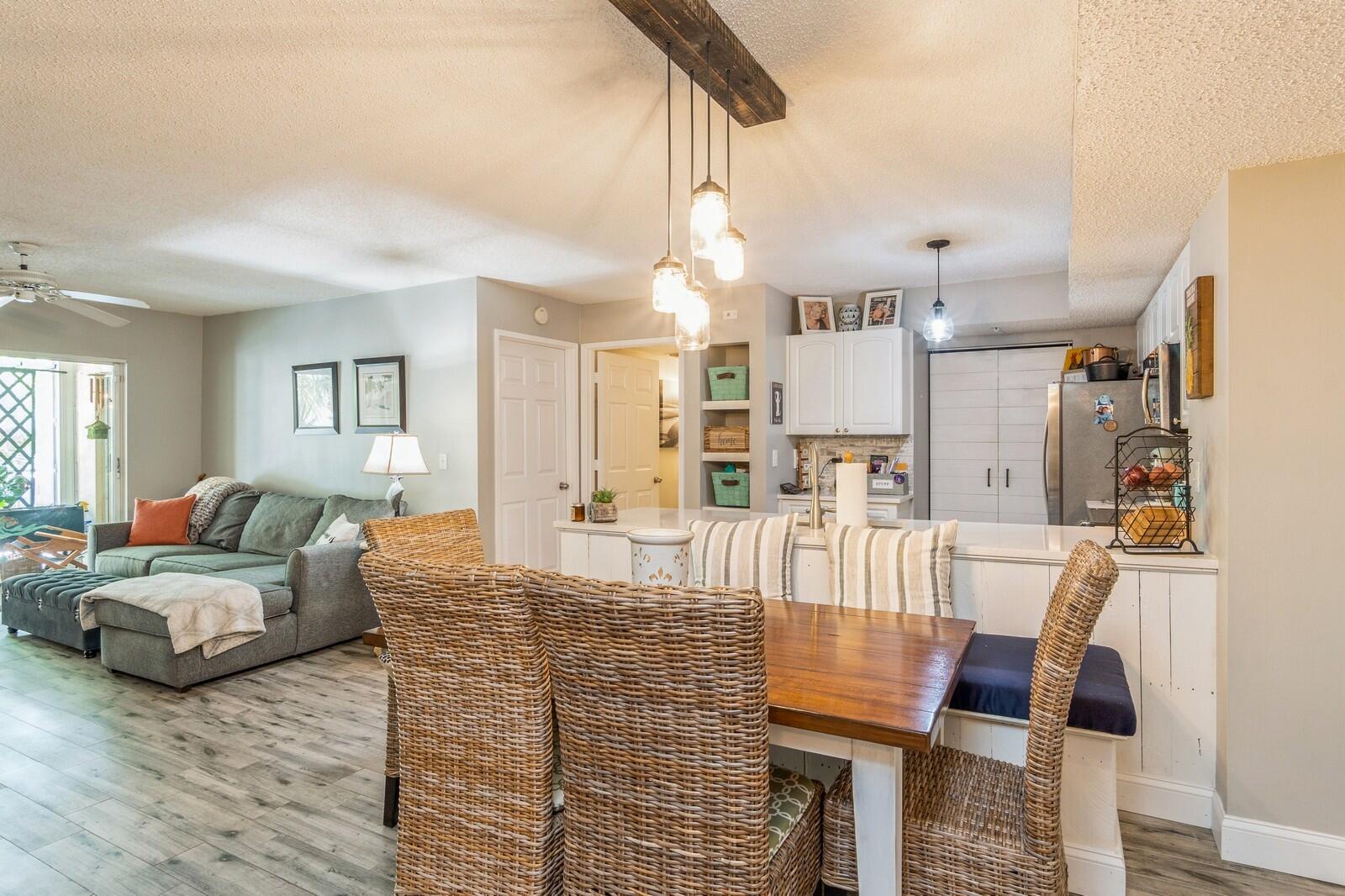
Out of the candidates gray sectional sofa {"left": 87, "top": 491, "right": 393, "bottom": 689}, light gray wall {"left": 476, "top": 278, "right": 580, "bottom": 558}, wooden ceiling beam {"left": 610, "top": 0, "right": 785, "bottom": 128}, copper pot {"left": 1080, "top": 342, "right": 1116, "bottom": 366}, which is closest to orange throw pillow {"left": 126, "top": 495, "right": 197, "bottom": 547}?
gray sectional sofa {"left": 87, "top": 491, "right": 393, "bottom": 689}

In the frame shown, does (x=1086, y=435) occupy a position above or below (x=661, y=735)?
above

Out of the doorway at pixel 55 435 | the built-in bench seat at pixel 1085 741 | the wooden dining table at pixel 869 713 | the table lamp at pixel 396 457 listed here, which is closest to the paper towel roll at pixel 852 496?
the built-in bench seat at pixel 1085 741

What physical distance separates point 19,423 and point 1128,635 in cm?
899

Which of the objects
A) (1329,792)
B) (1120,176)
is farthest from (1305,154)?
(1329,792)

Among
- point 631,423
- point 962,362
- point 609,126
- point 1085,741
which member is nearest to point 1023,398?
point 962,362

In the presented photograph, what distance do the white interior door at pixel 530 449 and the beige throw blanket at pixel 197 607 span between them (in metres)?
1.62

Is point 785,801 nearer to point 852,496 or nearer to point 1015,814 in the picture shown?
point 1015,814

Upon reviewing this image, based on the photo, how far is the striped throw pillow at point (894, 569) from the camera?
2488 mm

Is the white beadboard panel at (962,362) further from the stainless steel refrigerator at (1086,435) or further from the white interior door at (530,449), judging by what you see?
the white interior door at (530,449)

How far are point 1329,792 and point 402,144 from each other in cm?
377

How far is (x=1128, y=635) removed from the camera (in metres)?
2.49

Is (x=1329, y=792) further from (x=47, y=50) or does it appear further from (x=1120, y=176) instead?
(x=47, y=50)

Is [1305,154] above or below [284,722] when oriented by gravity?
above

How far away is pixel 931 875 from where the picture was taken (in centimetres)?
160
